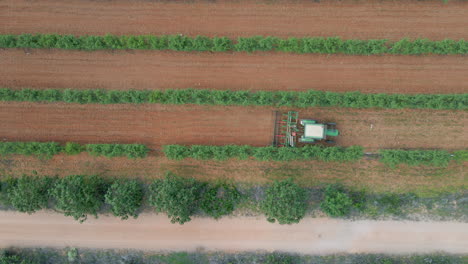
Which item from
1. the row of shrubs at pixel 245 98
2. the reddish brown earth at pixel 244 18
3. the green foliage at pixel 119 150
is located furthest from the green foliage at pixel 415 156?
the green foliage at pixel 119 150

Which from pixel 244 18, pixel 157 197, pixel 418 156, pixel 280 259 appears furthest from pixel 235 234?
pixel 244 18

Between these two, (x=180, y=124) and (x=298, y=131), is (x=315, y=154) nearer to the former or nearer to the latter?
(x=298, y=131)

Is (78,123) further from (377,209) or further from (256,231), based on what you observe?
(377,209)

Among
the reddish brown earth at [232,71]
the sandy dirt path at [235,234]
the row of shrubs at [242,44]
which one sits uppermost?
the row of shrubs at [242,44]

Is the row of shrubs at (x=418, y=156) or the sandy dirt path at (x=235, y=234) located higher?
the row of shrubs at (x=418, y=156)

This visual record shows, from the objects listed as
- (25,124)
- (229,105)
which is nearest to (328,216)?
(229,105)

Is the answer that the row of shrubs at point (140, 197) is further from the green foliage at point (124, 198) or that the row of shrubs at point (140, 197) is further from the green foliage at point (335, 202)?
the green foliage at point (335, 202)
